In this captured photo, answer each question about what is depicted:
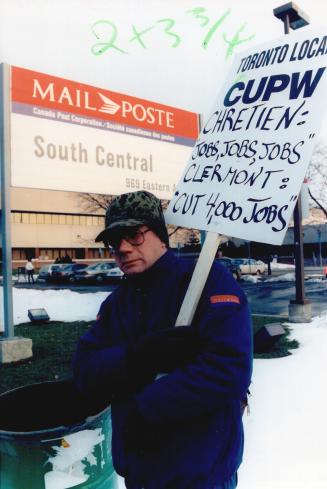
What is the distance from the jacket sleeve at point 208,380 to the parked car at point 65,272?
25407 millimetres

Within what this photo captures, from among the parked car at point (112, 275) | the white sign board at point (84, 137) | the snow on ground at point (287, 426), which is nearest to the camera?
the snow on ground at point (287, 426)

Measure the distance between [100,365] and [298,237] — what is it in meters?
8.51

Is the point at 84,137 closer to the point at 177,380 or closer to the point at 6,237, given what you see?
the point at 6,237

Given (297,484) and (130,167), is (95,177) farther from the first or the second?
(297,484)

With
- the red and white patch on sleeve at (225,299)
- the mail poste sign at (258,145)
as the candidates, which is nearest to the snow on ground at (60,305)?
the mail poste sign at (258,145)

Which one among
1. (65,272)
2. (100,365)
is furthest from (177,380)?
(65,272)

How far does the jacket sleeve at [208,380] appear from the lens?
1340 millimetres

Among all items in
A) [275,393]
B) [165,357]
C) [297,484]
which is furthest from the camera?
[275,393]

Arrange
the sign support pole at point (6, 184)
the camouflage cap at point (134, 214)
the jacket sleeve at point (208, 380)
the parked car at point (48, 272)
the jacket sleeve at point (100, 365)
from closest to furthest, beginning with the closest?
the jacket sleeve at point (208, 380), the jacket sleeve at point (100, 365), the camouflage cap at point (134, 214), the sign support pole at point (6, 184), the parked car at point (48, 272)

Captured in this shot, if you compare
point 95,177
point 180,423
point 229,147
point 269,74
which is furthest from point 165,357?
point 95,177

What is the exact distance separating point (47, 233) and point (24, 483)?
4920 centimetres

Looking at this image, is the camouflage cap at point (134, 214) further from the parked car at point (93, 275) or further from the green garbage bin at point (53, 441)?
the parked car at point (93, 275)

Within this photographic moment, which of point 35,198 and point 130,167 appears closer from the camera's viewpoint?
point 130,167

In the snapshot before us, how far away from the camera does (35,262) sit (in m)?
46.1
